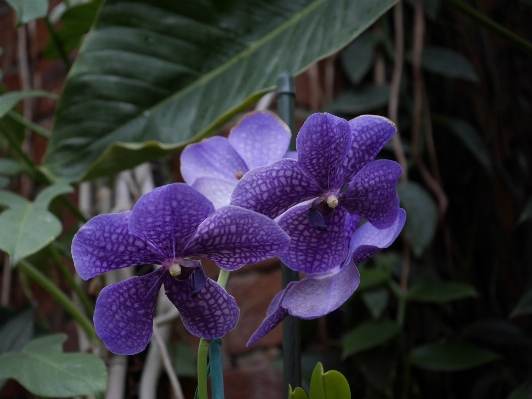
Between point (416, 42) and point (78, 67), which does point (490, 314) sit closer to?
point (416, 42)

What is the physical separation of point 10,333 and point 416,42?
876 mm

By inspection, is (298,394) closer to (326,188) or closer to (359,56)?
(326,188)

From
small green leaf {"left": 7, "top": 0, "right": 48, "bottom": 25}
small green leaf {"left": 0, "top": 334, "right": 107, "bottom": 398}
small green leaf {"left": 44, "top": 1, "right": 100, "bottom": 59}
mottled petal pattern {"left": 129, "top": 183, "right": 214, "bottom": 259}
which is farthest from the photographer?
small green leaf {"left": 44, "top": 1, "right": 100, "bottom": 59}

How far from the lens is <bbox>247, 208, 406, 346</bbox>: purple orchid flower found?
340mm

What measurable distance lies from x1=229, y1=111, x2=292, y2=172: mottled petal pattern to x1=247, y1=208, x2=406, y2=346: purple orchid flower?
0.10 metres

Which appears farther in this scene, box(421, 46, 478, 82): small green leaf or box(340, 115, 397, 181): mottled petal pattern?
box(421, 46, 478, 82): small green leaf

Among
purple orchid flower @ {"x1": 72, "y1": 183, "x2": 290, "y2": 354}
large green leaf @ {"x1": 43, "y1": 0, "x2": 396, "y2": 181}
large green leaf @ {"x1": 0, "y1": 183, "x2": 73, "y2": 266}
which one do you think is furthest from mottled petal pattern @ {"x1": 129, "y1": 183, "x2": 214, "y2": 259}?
large green leaf @ {"x1": 43, "y1": 0, "x2": 396, "y2": 181}

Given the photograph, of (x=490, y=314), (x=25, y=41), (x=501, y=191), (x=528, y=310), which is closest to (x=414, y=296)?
(x=528, y=310)

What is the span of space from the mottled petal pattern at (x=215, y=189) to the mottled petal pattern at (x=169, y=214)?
83 mm

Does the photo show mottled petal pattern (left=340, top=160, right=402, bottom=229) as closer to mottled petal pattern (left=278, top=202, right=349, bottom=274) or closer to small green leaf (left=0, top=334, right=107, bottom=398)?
mottled petal pattern (left=278, top=202, right=349, bottom=274)

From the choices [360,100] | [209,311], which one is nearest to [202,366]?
[209,311]

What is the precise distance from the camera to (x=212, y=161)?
0.45 m

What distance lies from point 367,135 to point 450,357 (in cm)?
62

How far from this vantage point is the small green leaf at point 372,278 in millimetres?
890
